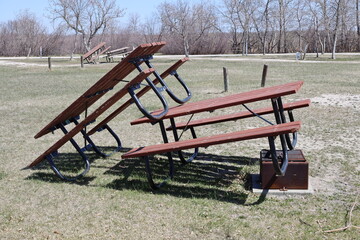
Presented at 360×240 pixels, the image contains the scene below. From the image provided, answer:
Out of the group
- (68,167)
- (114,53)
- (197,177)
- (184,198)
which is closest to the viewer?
(184,198)

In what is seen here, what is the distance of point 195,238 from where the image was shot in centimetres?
344

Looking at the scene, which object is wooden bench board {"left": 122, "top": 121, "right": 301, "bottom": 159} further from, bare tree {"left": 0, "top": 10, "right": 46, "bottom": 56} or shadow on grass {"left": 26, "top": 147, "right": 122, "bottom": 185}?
bare tree {"left": 0, "top": 10, "right": 46, "bottom": 56}

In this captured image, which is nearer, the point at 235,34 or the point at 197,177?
the point at 197,177

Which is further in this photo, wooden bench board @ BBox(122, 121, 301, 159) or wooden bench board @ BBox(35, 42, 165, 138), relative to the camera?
wooden bench board @ BBox(35, 42, 165, 138)

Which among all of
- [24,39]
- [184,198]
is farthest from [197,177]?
[24,39]

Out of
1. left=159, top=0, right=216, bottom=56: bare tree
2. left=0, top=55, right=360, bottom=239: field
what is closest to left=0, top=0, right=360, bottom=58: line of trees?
left=159, top=0, right=216, bottom=56: bare tree

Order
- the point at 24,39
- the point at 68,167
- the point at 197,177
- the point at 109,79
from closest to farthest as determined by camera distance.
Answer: the point at 109,79 < the point at 197,177 < the point at 68,167 < the point at 24,39

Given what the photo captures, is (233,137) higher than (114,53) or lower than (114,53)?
lower

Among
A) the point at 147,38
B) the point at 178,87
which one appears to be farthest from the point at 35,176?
the point at 147,38

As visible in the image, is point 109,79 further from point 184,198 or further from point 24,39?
point 24,39

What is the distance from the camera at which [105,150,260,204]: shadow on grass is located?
4.38 meters

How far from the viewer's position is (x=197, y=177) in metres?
4.89

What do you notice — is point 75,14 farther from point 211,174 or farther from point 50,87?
point 211,174

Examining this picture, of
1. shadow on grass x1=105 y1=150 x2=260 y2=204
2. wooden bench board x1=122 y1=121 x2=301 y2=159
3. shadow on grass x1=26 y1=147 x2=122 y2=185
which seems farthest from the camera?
shadow on grass x1=26 y1=147 x2=122 y2=185
